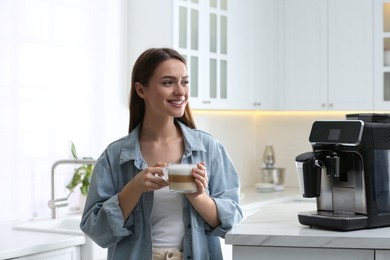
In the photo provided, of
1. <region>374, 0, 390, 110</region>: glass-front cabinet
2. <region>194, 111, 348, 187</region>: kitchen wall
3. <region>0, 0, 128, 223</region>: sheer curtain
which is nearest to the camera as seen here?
<region>0, 0, 128, 223</region>: sheer curtain

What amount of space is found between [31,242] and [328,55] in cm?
322

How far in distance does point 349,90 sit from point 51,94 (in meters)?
2.42

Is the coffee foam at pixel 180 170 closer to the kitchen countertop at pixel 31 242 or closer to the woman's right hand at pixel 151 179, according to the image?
the woman's right hand at pixel 151 179

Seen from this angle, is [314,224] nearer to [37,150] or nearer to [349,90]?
[37,150]

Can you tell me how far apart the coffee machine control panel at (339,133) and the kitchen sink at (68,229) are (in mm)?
1178

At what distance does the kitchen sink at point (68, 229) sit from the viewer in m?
3.24

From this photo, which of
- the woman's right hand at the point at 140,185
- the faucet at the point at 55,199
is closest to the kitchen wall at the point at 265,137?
the faucet at the point at 55,199

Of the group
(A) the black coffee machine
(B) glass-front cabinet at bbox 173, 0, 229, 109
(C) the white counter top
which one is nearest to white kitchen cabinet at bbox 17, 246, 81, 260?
(C) the white counter top

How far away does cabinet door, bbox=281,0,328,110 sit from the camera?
5.64m

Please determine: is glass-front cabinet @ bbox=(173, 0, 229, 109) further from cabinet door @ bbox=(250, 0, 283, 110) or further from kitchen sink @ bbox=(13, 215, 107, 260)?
kitchen sink @ bbox=(13, 215, 107, 260)

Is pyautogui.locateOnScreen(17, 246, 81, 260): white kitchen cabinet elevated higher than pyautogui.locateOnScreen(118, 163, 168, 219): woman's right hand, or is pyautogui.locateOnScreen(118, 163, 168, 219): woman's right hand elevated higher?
pyautogui.locateOnScreen(118, 163, 168, 219): woman's right hand

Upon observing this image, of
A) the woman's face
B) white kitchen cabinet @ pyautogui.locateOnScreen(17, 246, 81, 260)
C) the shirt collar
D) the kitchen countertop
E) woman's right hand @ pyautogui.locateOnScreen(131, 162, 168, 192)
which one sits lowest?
white kitchen cabinet @ pyautogui.locateOnScreen(17, 246, 81, 260)

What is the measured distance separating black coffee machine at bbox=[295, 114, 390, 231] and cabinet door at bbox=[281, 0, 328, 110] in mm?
3117

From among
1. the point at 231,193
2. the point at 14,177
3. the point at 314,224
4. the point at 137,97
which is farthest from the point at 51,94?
the point at 314,224
